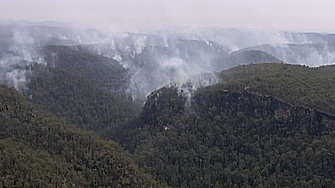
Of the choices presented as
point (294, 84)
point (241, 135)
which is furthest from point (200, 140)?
point (294, 84)

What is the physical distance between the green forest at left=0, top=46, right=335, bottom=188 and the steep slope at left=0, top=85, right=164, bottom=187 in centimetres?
18

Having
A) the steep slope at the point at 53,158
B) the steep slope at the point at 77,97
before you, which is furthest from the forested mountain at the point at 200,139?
the steep slope at the point at 77,97

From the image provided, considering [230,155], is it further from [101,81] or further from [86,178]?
[101,81]

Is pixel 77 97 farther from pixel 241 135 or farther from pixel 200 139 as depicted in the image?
pixel 241 135

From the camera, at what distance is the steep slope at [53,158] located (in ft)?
226

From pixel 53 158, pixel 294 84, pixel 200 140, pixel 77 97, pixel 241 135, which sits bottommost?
pixel 77 97

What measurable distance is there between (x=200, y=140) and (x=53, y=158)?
36.8 m

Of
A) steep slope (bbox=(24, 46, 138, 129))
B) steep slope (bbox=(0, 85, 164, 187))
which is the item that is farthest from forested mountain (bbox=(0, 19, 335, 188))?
steep slope (bbox=(24, 46, 138, 129))

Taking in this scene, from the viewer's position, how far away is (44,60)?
194750 mm

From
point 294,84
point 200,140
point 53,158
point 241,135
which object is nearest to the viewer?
point 53,158

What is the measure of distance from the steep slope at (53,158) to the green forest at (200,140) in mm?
178

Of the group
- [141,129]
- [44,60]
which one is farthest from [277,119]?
[44,60]

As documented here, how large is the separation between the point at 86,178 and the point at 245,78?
2257 inches

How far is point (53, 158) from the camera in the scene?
3036 inches
